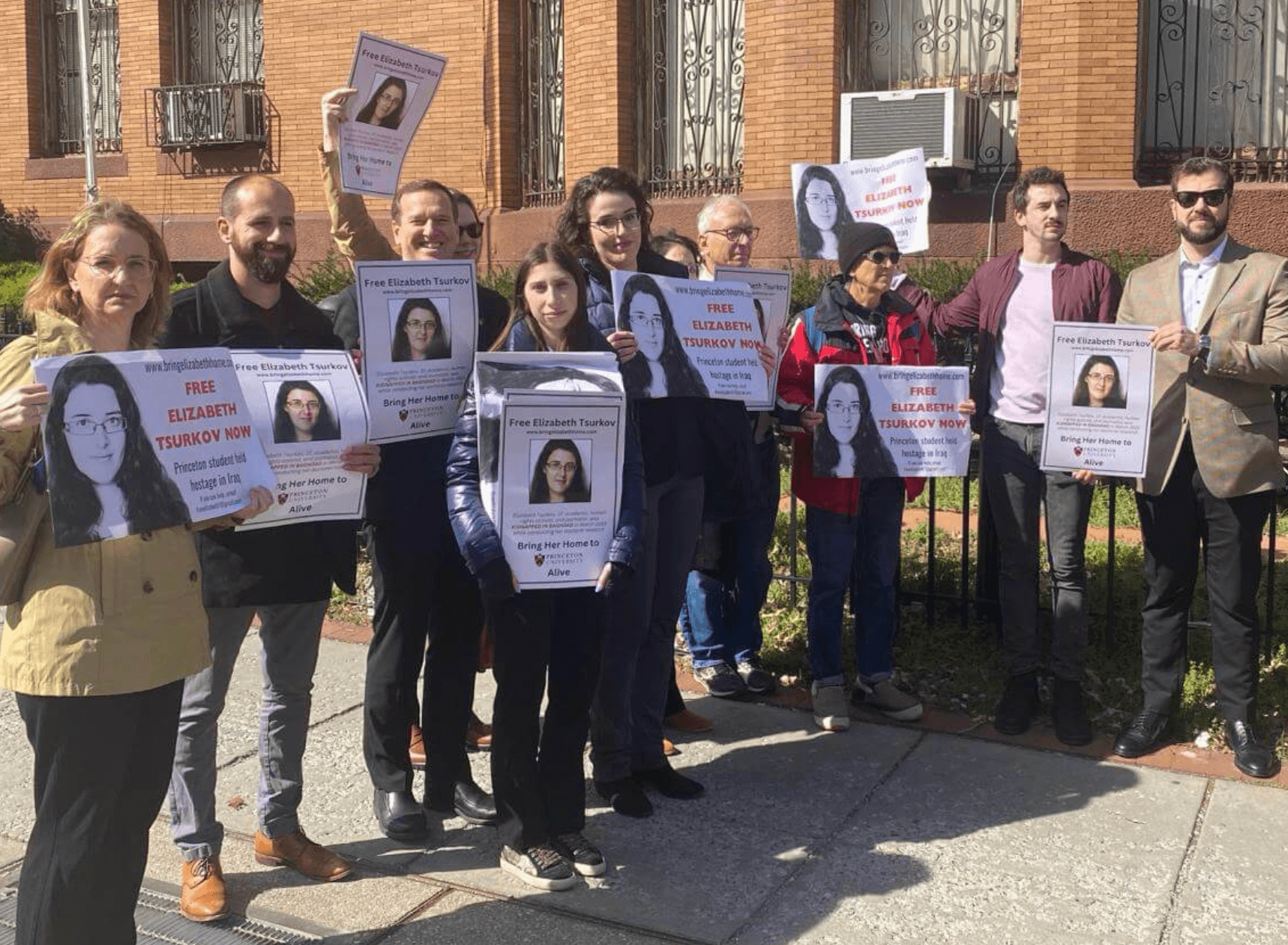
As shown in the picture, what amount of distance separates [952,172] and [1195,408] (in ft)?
27.3

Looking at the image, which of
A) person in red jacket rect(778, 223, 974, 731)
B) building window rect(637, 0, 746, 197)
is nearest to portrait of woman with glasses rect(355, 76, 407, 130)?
person in red jacket rect(778, 223, 974, 731)

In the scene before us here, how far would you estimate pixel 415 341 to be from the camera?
14.0 ft

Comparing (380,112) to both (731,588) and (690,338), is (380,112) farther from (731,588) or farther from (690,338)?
(731,588)

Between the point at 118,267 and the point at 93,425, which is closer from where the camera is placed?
the point at 93,425

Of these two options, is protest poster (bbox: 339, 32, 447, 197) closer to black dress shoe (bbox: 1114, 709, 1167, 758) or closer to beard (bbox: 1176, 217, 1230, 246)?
beard (bbox: 1176, 217, 1230, 246)

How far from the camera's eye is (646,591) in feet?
15.0

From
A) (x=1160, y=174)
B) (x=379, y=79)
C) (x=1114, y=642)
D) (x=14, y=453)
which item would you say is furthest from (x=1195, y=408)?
(x=1160, y=174)

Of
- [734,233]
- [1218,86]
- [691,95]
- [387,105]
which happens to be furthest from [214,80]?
[734,233]

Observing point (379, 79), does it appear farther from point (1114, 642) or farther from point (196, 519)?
point (1114, 642)

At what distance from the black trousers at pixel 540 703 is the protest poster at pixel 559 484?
4.9 inches

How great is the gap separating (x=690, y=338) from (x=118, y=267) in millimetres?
2135

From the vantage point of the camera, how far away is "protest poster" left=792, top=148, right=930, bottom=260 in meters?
6.24

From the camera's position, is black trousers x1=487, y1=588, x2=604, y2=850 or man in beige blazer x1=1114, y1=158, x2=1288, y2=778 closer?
black trousers x1=487, y1=588, x2=604, y2=850

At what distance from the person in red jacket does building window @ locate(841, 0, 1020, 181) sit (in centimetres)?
804
